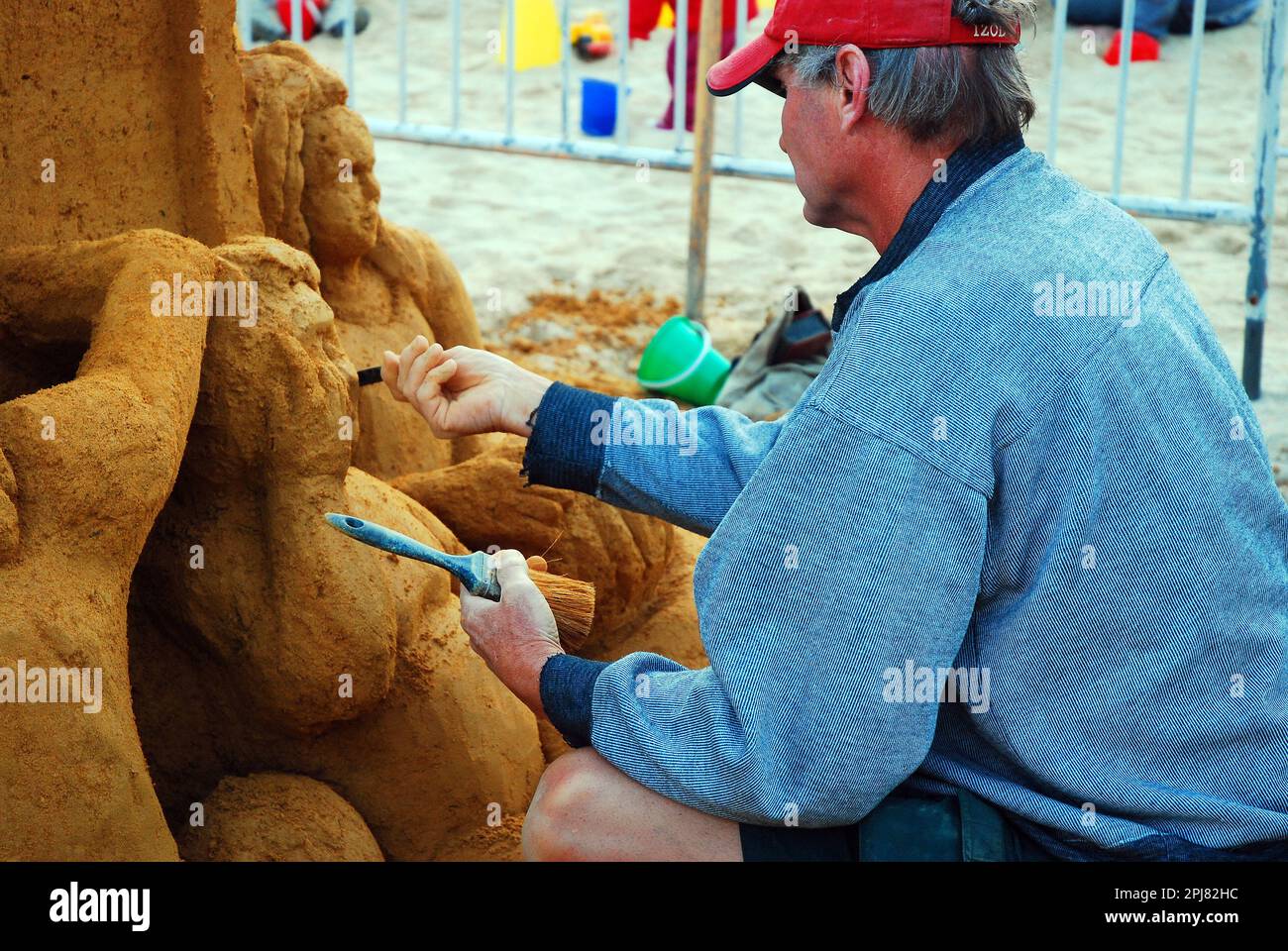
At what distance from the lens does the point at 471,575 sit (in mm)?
2205

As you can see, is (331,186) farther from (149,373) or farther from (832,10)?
(832,10)

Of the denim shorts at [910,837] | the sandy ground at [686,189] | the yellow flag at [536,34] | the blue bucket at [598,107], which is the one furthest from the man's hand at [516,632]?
the yellow flag at [536,34]

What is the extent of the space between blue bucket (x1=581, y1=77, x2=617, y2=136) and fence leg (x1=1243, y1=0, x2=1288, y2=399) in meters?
3.04

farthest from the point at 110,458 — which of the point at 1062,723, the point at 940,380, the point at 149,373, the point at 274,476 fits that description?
the point at 1062,723

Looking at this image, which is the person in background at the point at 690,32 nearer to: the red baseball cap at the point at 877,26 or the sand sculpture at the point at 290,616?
the sand sculpture at the point at 290,616

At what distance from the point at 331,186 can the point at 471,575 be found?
1.18 meters

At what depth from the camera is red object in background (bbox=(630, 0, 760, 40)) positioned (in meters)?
7.43

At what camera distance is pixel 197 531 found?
234cm

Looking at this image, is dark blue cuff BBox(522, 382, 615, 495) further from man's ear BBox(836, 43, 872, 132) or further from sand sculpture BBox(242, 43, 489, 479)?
sand sculpture BBox(242, 43, 489, 479)

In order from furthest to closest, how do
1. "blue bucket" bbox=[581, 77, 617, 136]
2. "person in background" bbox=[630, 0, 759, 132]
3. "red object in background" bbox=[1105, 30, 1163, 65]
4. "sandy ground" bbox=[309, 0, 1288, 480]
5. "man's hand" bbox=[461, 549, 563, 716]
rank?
"red object in background" bbox=[1105, 30, 1163, 65]
"person in background" bbox=[630, 0, 759, 132]
"blue bucket" bbox=[581, 77, 617, 136]
"sandy ground" bbox=[309, 0, 1288, 480]
"man's hand" bbox=[461, 549, 563, 716]

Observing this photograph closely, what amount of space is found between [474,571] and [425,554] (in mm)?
71

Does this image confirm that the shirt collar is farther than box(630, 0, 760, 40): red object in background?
No

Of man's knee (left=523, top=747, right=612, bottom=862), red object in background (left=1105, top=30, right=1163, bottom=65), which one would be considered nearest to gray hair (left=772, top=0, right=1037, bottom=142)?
man's knee (left=523, top=747, right=612, bottom=862)

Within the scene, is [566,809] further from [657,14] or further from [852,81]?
[657,14]
